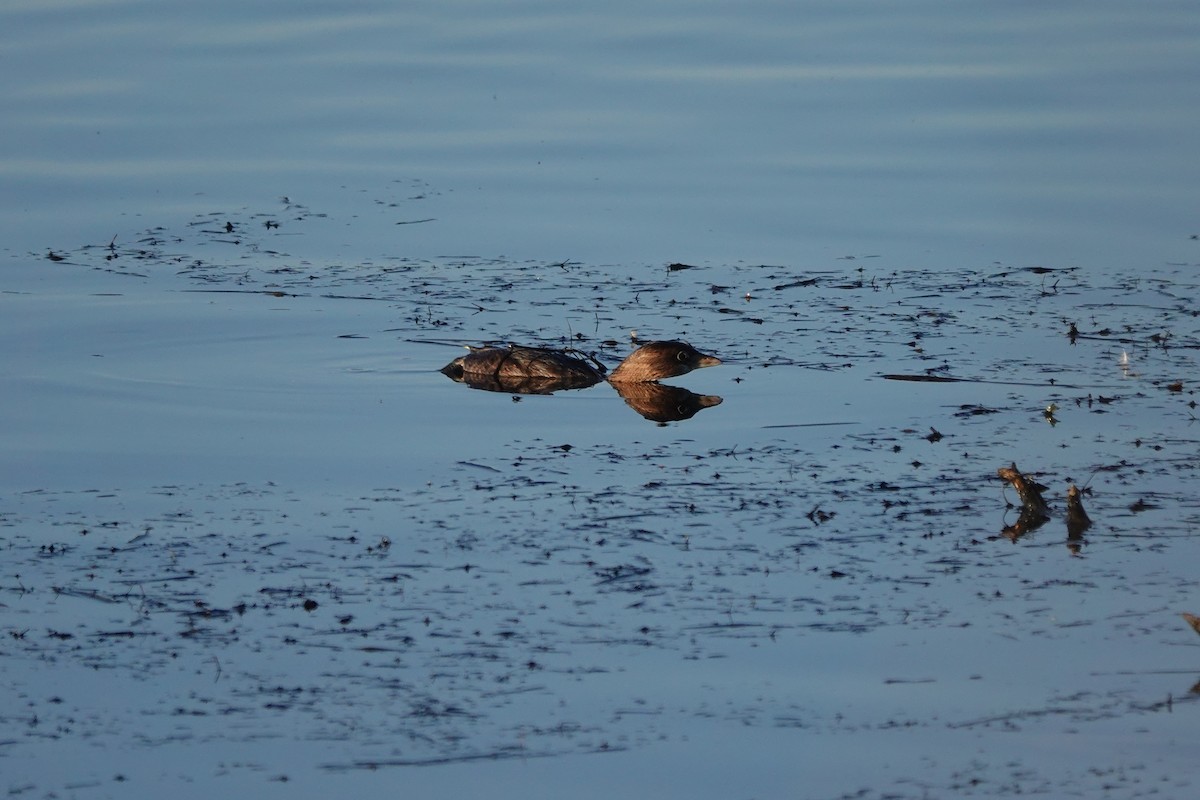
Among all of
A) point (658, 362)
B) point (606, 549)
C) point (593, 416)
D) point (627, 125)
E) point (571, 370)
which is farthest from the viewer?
point (627, 125)

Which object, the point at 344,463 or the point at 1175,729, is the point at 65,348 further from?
the point at 1175,729

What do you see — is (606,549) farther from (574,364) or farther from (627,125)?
(627,125)

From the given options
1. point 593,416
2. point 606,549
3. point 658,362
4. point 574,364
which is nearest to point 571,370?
point 574,364

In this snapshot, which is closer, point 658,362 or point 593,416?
point 593,416

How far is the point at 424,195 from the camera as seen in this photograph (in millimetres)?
15797

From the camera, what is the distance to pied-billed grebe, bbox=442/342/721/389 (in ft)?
36.0

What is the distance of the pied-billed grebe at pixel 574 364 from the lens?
11.0 m

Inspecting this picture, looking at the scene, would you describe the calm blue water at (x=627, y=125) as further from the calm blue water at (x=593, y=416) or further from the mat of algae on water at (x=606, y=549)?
the mat of algae on water at (x=606, y=549)

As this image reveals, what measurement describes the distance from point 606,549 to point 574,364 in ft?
10.9

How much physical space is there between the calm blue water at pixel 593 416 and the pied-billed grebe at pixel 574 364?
0.24 metres

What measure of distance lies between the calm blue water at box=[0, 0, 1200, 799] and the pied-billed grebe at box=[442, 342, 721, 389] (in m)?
0.24

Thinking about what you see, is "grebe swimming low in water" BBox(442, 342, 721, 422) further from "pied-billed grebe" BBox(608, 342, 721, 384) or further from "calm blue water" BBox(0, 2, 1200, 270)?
"calm blue water" BBox(0, 2, 1200, 270)

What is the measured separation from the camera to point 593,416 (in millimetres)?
10516

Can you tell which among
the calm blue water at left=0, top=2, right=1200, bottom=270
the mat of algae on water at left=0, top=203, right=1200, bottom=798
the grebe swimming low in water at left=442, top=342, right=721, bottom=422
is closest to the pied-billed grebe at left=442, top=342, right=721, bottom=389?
the grebe swimming low in water at left=442, top=342, right=721, bottom=422
